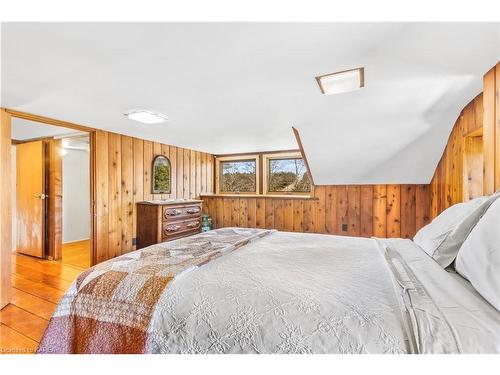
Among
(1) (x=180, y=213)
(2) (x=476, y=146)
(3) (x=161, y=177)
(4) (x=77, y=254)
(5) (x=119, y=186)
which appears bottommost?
(4) (x=77, y=254)

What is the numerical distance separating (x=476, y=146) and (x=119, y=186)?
3.93 meters

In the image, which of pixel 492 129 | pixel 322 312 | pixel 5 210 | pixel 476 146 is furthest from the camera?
pixel 5 210

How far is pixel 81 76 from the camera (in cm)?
171

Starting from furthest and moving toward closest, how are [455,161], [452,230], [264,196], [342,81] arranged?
[264,196], [455,161], [342,81], [452,230]

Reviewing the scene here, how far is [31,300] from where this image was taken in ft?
7.97

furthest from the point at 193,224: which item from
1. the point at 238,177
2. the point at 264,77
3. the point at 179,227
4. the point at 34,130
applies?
the point at 264,77

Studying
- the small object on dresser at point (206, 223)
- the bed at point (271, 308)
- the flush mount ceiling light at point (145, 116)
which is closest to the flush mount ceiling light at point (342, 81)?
the bed at point (271, 308)

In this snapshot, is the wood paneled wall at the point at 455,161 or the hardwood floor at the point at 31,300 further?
the wood paneled wall at the point at 455,161

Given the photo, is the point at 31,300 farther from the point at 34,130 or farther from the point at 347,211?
the point at 347,211

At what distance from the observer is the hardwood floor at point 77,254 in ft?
11.9

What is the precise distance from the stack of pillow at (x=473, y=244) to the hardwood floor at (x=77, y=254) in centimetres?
400

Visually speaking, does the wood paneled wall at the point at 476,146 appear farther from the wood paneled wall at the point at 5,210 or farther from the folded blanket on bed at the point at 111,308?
the wood paneled wall at the point at 5,210
